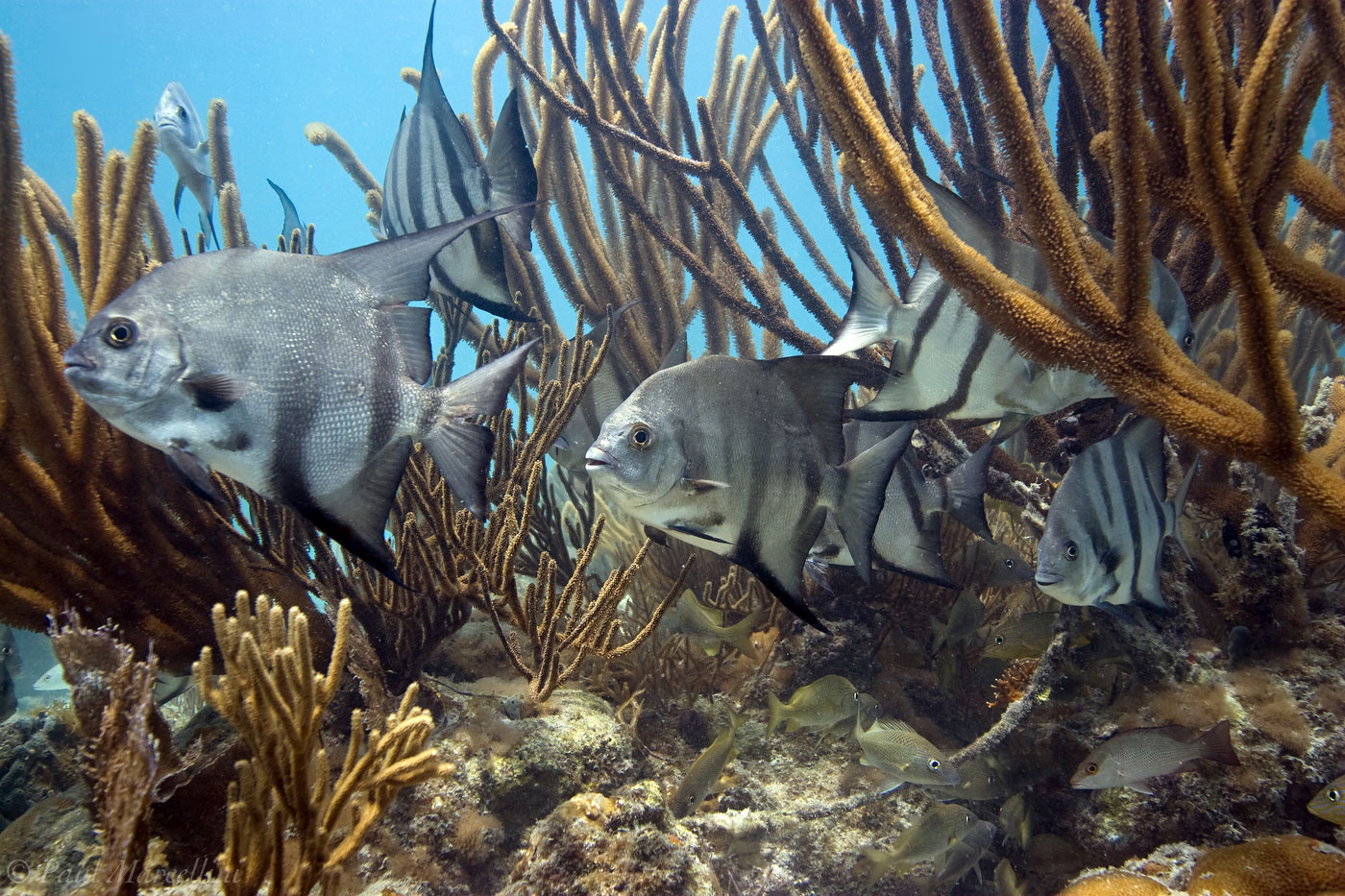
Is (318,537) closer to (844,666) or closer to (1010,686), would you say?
(844,666)

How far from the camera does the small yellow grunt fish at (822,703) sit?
2.91 metres

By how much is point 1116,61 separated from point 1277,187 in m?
0.50

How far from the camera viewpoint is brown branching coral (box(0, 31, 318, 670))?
6.61 feet

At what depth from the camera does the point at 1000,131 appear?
164 cm

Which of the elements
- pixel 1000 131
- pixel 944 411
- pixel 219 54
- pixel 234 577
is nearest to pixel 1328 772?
pixel 944 411

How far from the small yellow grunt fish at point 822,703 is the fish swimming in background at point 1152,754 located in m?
0.90

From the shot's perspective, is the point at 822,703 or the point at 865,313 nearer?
the point at 865,313

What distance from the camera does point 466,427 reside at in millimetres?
1670

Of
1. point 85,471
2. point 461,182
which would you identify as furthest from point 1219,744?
point 85,471

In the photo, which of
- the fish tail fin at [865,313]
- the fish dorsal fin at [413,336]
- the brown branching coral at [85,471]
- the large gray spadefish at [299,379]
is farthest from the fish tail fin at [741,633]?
the brown branching coral at [85,471]

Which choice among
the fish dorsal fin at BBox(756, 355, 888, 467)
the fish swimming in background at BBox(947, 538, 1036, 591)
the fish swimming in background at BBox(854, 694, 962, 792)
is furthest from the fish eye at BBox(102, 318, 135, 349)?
the fish swimming in background at BBox(947, 538, 1036, 591)

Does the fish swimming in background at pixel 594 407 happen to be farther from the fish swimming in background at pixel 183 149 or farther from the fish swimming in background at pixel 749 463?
the fish swimming in background at pixel 183 149

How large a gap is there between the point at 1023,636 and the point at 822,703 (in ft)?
3.30

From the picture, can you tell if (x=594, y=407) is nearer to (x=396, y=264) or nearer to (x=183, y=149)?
(x=396, y=264)
